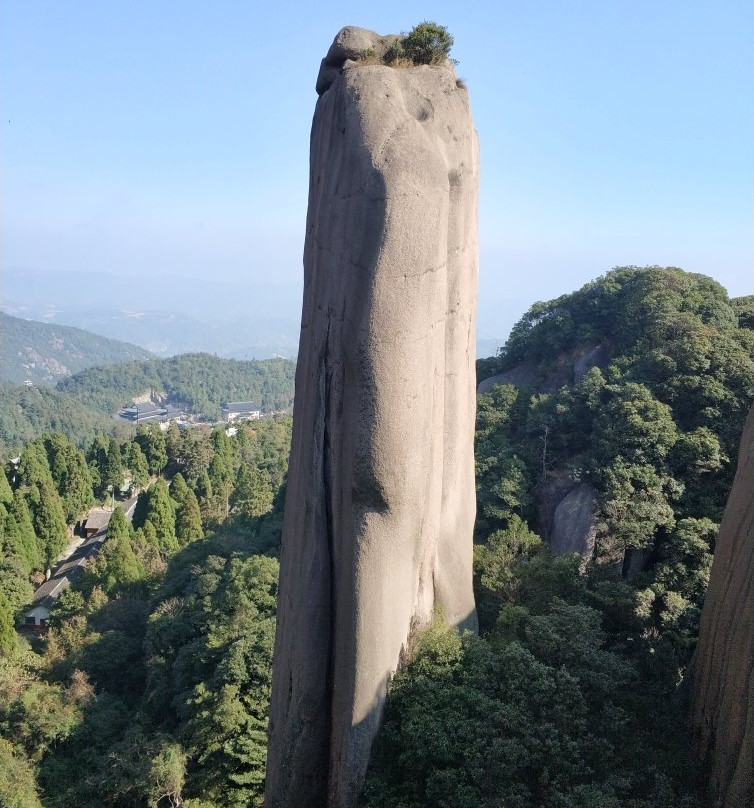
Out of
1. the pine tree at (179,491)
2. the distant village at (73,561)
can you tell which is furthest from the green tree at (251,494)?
the distant village at (73,561)

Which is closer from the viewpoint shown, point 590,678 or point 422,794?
point 422,794

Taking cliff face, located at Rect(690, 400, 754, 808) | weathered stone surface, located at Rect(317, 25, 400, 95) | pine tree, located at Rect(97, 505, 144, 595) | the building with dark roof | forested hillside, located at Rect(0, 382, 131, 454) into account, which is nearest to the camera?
cliff face, located at Rect(690, 400, 754, 808)

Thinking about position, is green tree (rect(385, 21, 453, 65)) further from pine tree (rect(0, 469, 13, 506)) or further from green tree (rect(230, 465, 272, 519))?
pine tree (rect(0, 469, 13, 506))

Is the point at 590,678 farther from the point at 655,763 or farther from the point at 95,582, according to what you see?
the point at 95,582

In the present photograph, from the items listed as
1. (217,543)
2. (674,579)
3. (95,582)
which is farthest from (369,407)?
(95,582)

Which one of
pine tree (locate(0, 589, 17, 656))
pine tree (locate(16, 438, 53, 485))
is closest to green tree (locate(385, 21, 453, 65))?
pine tree (locate(0, 589, 17, 656))

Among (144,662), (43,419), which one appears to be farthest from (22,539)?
(43,419)

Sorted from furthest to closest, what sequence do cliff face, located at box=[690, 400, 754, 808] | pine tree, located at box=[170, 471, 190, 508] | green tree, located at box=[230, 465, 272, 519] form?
1. pine tree, located at box=[170, 471, 190, 508]
2. green tree, located at box=[230, 465, 272, 519]
3. cliff face, located at box=[690, 400, 754, 808]
